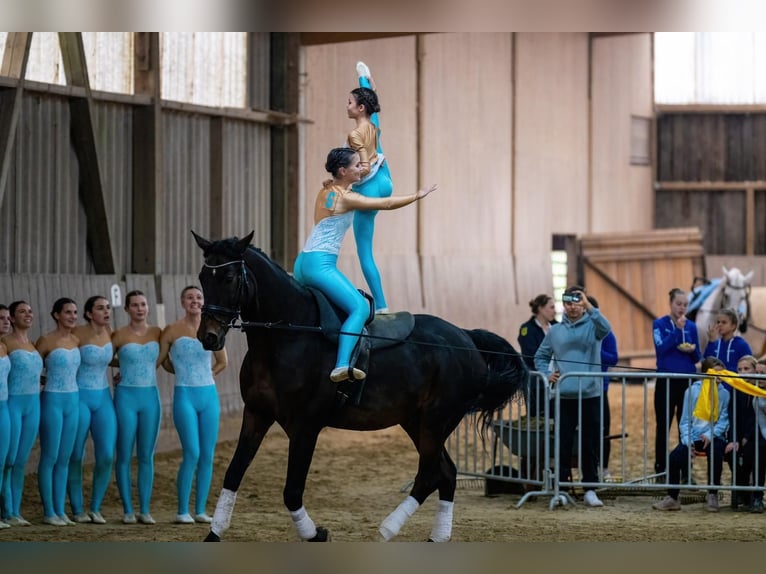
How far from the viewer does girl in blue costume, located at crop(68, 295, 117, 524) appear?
7.70 meters

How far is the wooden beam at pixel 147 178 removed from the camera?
1180cm

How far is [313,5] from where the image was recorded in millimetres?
5242

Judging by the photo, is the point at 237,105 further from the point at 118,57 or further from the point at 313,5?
the point at 313,5

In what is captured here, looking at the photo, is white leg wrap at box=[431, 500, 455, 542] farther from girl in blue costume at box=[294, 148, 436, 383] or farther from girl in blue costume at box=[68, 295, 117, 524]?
girl in blue costume at box=[68, 295, 117, 524]

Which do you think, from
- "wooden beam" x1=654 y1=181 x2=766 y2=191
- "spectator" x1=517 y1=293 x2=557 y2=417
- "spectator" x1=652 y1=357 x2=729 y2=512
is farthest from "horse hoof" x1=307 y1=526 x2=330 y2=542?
"wooden beam" x1=654 y1=181 x2=766 y2=191

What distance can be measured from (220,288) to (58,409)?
196 centimetres

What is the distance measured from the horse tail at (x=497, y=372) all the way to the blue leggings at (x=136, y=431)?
2021 millimetres

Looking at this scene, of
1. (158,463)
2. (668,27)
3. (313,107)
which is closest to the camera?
(668,27)

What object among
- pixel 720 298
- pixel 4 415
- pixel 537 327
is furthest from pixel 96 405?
pixel 720 298

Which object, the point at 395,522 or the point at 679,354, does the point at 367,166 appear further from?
the point at 679,354

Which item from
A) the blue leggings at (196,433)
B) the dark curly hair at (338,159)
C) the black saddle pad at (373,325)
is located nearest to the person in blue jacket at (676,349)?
the black saddle pad at (373,325)

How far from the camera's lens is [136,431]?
7789mm

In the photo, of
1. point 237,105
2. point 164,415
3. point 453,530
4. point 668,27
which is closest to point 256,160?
point 237,105

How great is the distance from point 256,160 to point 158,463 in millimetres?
4081
